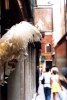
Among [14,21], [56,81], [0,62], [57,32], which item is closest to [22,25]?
[0,62]

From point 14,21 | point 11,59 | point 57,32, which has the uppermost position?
point 11,59

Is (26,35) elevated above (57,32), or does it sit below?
above

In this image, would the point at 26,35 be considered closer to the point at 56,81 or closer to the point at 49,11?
the point at 56,81

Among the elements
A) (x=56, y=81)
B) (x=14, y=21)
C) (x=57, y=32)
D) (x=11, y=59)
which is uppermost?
(x=11, y=59)

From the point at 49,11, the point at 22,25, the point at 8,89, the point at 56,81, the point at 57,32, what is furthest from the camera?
the point at 57,32

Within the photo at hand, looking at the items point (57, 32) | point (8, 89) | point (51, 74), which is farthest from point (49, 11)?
point (57, 32)

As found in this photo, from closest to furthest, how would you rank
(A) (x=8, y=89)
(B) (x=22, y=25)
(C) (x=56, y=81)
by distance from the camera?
(B) (x=22, y=25) → (A) (x=8, y=89) → (C) (x=56, y=81)

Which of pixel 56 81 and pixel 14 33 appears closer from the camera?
pixel 14 33

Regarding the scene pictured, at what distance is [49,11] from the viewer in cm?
1992

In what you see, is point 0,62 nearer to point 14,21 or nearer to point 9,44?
point 9,44

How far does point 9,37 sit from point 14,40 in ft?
0.23

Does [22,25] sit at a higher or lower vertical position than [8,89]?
higher

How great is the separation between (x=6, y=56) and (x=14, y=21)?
6090 mm

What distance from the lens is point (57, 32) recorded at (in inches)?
2576
